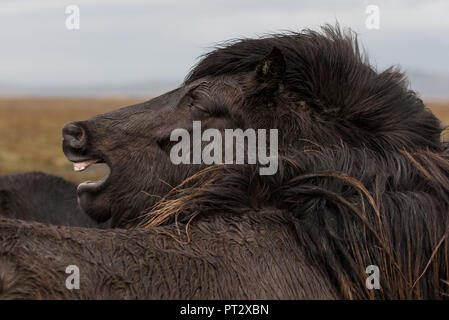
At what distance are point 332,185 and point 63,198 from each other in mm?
4338

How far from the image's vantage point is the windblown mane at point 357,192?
8.98 ft

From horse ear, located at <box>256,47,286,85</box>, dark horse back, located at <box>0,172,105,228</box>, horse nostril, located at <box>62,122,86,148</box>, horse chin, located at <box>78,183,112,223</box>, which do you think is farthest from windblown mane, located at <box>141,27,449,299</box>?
dark horse back, located at <box>0,172,105,228</box>

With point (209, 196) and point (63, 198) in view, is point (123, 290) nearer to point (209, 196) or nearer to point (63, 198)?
point (209, 196)

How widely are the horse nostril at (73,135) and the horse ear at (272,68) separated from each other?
129cm

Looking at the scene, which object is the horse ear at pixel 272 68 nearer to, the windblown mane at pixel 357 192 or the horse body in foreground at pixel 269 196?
the horse body in foreground at pixel 269 196

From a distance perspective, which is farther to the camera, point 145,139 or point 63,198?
point 63,198

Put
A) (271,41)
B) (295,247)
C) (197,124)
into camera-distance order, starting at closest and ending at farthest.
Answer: (295,247) < (197,124) < (271,41)

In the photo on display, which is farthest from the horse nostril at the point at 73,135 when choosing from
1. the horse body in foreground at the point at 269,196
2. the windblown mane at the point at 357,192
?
the windblown mane at the point at 357,192

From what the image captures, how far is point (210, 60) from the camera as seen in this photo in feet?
14.0

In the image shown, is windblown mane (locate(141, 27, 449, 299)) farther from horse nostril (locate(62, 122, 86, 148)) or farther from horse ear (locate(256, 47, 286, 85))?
horse nostril (locate(62, 122, 86, 148))

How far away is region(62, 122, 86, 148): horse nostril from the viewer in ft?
13.2

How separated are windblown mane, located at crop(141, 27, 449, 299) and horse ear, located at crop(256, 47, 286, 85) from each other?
163mm
